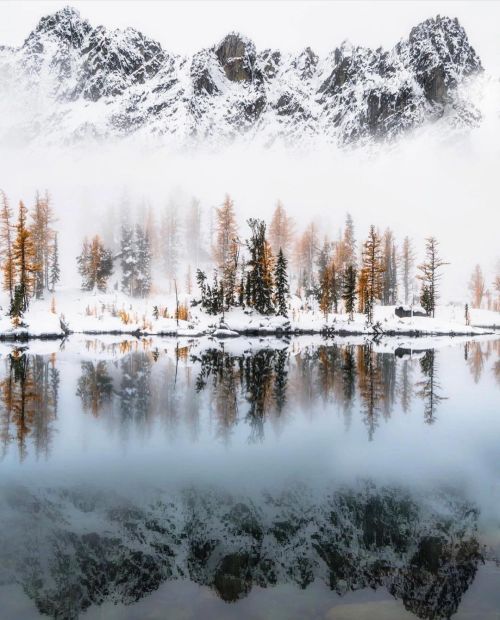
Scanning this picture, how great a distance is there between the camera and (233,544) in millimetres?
6395

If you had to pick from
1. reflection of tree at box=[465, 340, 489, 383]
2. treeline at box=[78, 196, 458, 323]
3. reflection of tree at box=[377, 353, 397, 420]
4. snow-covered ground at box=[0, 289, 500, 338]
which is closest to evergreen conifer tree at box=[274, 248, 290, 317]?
treeline at box=[78, 196, 458, 323]

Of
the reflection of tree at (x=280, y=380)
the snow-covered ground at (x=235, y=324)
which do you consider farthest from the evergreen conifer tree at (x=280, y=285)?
the reflection of tree at (x=280, y=380)

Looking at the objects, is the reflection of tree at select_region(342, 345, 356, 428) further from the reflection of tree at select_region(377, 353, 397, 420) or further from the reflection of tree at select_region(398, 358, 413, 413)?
the reflection of tree at select_region(398, 358, 413, 413)

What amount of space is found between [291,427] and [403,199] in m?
140

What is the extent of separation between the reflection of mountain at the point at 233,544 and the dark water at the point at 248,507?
2 centimetres

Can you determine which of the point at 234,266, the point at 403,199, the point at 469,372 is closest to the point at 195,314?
the point at 234,266

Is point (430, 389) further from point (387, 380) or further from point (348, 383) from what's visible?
point (348, 383)

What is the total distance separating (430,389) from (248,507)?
1358 centimetres

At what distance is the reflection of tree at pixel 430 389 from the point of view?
593 inches

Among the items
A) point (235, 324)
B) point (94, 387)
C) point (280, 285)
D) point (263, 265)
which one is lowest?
point (94, 387)

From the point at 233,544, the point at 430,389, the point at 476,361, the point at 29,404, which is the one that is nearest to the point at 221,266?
the point at 476,361

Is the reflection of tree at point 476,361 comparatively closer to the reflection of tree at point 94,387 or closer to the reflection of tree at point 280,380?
the reflection of tree at point 280,380

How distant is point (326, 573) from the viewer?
5.79m

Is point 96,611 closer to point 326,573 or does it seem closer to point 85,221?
point 326,573
